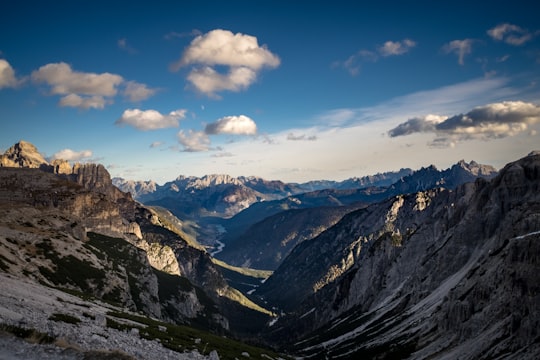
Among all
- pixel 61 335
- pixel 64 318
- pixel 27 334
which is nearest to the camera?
pixel 27 334

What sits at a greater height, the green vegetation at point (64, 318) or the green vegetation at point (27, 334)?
the green vegetation at point (27, 334)

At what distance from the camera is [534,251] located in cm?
9138

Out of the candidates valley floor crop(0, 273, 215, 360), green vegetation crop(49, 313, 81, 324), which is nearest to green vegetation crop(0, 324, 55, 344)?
valley floor crop(0, 273, 215, 360)

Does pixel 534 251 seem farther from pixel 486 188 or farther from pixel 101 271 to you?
pixel 101 271

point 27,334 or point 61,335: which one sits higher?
point 27,334

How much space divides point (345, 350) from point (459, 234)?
75571mm

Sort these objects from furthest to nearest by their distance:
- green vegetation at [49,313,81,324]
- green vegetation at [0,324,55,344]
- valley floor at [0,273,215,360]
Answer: green vegetation at [49,313,81,324] → green vegetation at [0,324,55,344] → valley floor at [0,273,215,360]

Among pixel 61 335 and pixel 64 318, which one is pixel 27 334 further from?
pixel 64 318

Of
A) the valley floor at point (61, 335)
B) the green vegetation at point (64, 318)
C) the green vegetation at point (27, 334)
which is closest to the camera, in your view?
the valley floor at point (61, 335)

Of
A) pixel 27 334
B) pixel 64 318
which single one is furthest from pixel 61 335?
pixel 64 318

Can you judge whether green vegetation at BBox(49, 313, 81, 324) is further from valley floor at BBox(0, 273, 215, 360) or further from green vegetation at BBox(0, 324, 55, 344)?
green vegetation at BBox(0, 324, 55, 344)

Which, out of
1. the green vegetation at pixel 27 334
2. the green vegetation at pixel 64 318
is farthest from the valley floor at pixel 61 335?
the green vegetation at pixel 27 334

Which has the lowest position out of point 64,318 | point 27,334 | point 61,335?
point 64,318

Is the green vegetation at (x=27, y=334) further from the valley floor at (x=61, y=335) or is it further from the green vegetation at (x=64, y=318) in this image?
the green vegetation at (x=64, y=318)
